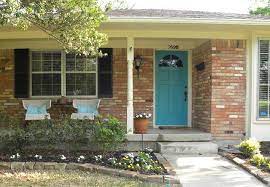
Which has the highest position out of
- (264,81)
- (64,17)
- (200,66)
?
(64,17)

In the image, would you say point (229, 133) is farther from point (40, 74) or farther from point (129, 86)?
point (40, 74)

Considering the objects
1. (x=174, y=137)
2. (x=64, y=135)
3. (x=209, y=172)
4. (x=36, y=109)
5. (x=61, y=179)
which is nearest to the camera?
(x=61, y=179)

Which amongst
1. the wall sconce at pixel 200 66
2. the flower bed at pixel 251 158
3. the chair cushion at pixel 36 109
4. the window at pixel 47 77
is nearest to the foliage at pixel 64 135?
the chair cushion at pixel 36 109

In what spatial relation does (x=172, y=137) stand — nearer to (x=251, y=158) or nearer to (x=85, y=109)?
(x=251, y=158)

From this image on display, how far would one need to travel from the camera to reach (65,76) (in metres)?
11.9

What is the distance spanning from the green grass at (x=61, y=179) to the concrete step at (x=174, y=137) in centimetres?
236

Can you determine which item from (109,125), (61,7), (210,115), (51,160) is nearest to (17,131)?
(51,160)

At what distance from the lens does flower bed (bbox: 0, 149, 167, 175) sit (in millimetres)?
7590

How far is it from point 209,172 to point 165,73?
15.9 ft

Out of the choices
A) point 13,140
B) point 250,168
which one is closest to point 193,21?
point 250,168

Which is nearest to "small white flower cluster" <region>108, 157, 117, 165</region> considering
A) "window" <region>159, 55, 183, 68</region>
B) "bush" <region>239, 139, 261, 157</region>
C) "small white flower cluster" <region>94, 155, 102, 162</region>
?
"small white flower cluster" <region>94, 155, 102, 162</region>

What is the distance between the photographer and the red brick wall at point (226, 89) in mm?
10383

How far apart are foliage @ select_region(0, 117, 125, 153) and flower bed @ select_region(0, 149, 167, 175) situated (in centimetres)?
24

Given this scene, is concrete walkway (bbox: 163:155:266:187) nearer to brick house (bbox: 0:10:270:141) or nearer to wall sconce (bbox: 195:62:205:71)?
brick house (bbox: 0:10:270:141)
